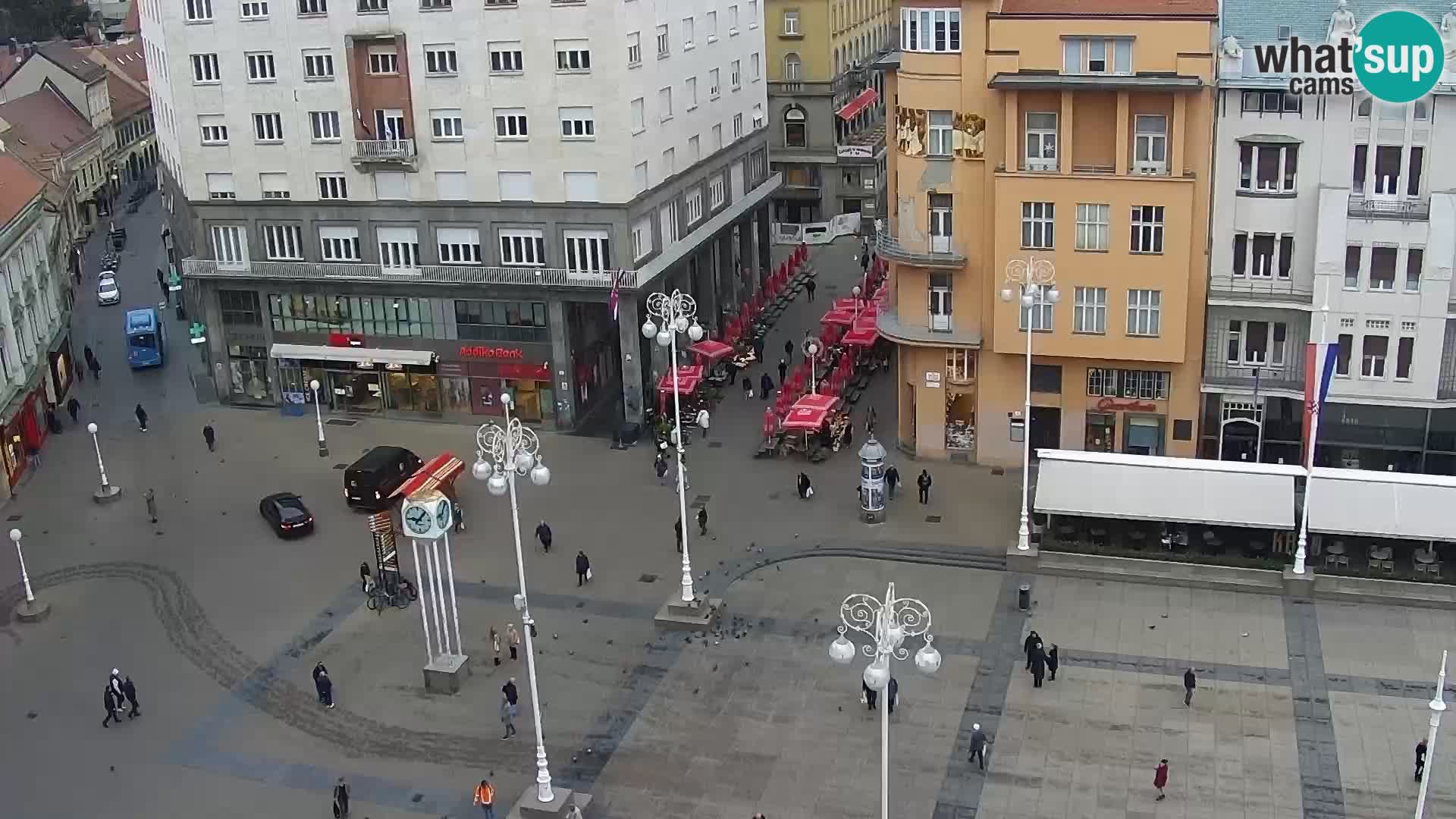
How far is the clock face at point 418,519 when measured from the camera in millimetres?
40125

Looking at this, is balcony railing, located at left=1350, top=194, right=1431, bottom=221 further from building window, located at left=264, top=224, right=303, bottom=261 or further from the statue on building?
building window, located at left=264, top=224, right=303, bottom=261

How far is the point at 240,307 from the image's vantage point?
67062mm

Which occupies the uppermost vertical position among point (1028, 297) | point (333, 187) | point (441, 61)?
point (441, 61)

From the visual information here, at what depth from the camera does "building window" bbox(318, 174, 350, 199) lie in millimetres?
62906

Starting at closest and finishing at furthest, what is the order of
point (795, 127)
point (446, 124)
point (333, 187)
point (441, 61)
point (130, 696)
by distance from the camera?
point (130, 696) < point (441, 61) < point (446, 124) < point (333, 187) < point (795, 127)

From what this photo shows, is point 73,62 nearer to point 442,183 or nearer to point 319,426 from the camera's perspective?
point 319,426

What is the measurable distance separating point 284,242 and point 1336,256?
42.7m

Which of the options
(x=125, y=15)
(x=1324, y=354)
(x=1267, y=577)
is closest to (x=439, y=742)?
(x=1267, y=577)

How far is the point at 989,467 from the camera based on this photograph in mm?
56562

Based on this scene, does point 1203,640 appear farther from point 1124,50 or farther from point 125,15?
point 125,15

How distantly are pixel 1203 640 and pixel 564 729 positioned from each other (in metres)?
18.7

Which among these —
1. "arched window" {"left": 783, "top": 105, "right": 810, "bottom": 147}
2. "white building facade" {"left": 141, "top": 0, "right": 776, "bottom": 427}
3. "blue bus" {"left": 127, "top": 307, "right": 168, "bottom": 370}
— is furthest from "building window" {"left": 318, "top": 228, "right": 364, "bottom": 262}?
"arched window" {"left": 783, "top": 105, "right": 810, "bottom": 147}

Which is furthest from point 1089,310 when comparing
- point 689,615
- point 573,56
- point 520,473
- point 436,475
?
point 520,473

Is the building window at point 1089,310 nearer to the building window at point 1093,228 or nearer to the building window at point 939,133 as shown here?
the building window at point 1093,228
